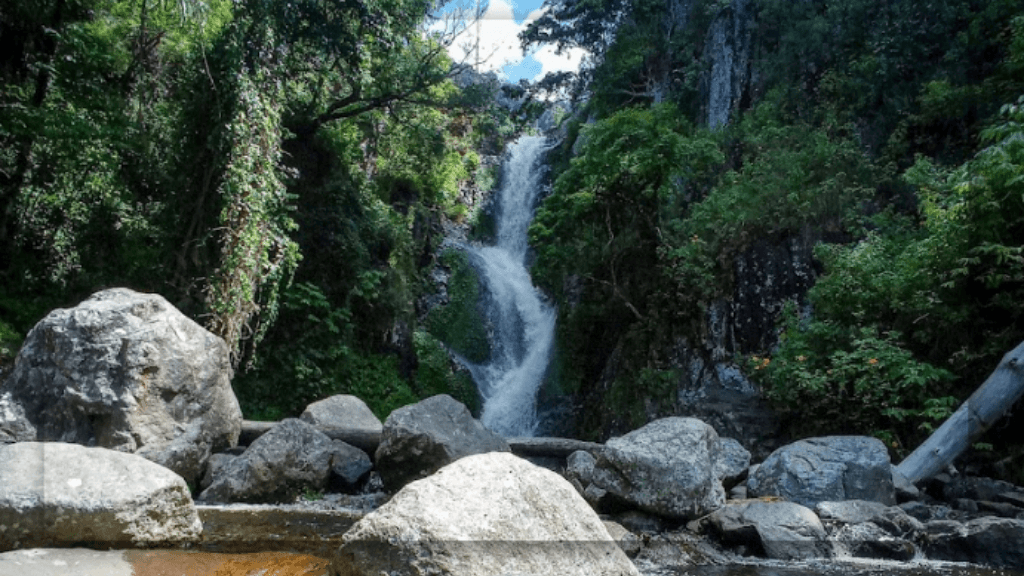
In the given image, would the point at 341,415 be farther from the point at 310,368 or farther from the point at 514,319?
the point at 514,319

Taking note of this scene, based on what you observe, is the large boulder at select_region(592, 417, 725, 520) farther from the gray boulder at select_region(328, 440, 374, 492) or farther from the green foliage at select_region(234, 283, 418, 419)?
the green foliage at select_region(234, 283, 418, 419)

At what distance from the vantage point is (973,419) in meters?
6.52

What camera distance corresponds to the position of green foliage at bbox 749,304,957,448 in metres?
7.46

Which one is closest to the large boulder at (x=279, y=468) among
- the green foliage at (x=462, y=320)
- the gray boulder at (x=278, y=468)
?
the gray boulder at (x=278, y=468)

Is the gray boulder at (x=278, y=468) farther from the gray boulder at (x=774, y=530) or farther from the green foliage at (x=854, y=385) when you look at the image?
the green foliage at (x=854, y=385)

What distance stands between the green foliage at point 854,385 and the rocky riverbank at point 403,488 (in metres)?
1.07

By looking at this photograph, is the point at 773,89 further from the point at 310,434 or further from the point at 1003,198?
the point at 310,434

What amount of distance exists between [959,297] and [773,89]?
7.63 m

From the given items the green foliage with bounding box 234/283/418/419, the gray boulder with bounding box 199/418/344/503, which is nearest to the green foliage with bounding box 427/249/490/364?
the green foliage with bounding box 234/283/418/419

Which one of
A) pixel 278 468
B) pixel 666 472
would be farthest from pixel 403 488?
pixel 278 468

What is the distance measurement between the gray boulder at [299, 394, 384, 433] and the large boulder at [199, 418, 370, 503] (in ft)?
3.48

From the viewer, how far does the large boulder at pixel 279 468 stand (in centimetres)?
577

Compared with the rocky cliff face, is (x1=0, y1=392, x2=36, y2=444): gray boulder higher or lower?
lower

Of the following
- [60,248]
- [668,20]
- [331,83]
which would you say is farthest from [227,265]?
[668,20]
